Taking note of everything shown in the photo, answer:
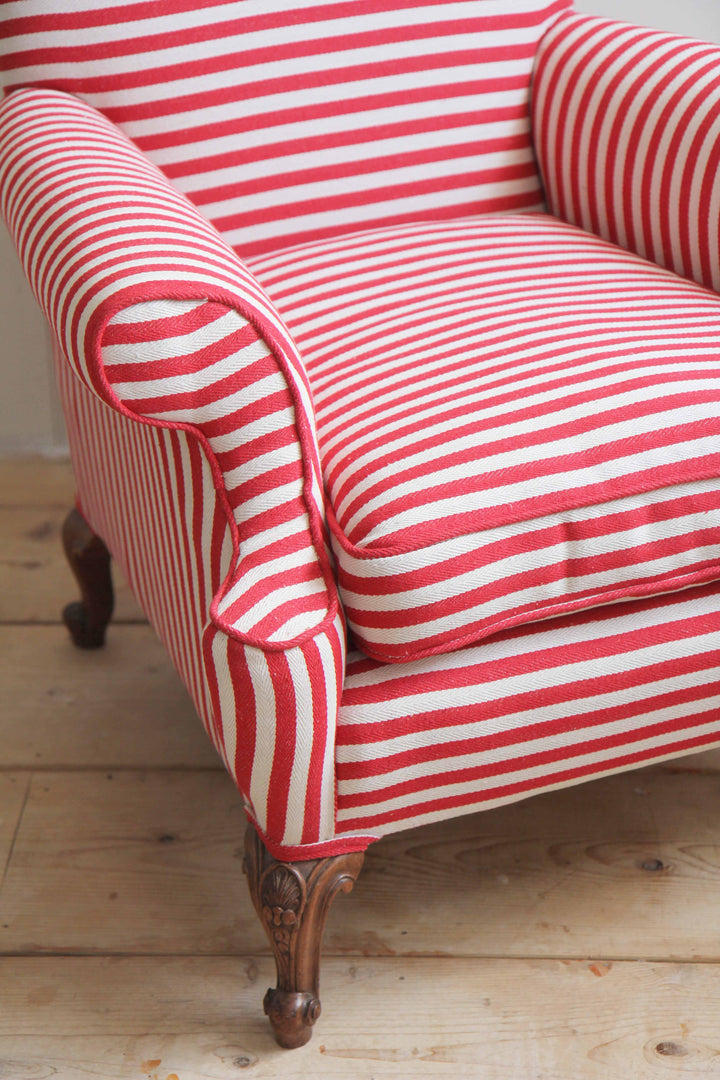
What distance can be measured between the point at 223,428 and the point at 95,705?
624 millimetres

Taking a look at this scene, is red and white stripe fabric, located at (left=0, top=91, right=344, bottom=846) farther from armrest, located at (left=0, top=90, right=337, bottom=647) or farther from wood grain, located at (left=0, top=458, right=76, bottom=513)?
wood grain, located at (left=0, top=458, right=76, bottom=513)

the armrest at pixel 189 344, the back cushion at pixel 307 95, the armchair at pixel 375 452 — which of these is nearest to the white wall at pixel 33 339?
the back cushion at pixel 307 95

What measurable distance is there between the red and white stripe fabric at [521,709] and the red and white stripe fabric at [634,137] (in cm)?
38

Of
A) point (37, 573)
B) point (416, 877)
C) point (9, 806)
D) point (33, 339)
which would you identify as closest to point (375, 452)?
point (416, 877)

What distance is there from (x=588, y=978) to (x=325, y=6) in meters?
0.94

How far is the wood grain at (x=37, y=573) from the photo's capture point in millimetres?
1325

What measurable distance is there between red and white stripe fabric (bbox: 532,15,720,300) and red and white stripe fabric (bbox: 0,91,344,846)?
0.47 meters

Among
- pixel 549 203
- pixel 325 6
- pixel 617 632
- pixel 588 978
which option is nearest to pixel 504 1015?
pixel 588 978

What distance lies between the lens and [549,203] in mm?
1165

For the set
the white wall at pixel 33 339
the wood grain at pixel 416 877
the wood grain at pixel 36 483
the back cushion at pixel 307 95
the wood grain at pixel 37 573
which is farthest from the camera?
the wood grain at pixel 36 483

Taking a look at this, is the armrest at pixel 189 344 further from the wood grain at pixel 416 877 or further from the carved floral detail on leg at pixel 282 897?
the wood grain at pixel 416 877

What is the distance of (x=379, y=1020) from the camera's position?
83 cm

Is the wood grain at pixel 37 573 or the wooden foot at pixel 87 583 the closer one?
the wooden foot at pixel 87 583

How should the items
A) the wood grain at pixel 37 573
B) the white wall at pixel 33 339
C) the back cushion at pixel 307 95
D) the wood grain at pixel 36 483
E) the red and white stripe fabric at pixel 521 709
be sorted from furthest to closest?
the wood grain at pixel 36 483 → the white wall at pixel 33 339 → the wood grain at pixel 37 573 → the back cushion at pixel 307 95 → the red and white stripe fabric at pixel 521 709
